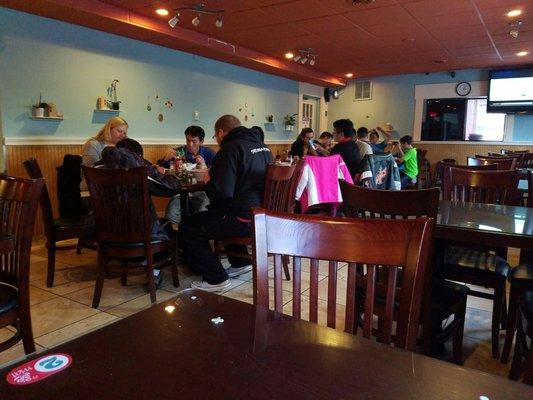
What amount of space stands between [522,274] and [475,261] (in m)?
0.32

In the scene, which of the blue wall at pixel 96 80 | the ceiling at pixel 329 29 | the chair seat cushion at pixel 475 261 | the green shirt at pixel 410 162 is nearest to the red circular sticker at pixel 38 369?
the chair seat cushion at pixel 475 261

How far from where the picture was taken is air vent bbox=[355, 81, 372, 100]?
930 cm

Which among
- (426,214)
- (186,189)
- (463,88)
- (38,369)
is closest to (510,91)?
(463,88)

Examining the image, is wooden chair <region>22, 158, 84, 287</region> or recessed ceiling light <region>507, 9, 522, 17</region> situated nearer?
wooden chair <region>22, 158, 84, 287</region>

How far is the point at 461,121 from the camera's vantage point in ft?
28.0

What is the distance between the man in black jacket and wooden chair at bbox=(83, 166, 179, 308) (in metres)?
0.30

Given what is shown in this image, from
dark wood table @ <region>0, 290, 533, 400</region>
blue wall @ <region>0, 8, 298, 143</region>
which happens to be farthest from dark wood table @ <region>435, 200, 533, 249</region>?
blue wall @ <region>0, 8, 298, 143</region>

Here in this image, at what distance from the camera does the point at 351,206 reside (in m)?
1.64

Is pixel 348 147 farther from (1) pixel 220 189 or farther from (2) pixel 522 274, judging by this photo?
(2) pixel 522 274

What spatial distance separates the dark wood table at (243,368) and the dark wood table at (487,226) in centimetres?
106

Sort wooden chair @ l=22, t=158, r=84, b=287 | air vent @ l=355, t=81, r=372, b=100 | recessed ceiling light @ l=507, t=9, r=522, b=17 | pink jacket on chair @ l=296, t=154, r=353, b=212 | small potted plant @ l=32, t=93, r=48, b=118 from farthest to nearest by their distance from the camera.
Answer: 1. air vent @ l=355, t=81, r=372, b=100
2. recessed ceiling light @ l=507, t=9, r=522, b=17
3. small potted plant @ l=32, t=93, r=48, b=118
4. pink jacket on chair @ l=296, t=154, r=353, b=212
5. wooden chair @ l=22, t=158, r=84, b=287

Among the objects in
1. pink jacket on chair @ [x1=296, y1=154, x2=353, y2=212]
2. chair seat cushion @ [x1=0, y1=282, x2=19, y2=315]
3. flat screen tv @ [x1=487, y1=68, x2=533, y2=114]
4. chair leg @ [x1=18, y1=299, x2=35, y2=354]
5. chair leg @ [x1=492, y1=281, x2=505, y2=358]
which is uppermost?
flat screen tv @ [x1=487, y1=68, x2=533, y2=114]

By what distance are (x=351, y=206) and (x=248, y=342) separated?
109 centimetres

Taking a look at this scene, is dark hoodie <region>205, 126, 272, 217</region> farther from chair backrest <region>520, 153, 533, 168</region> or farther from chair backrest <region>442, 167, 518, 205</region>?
chair backrest <region>520, 153, 533, 168</region>
